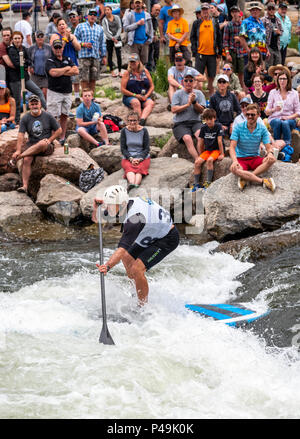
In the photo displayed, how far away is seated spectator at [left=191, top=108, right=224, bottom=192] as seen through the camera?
10.8 m

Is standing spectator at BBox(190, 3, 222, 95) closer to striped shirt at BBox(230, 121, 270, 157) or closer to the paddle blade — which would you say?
striped shirt at BBox(230, 121, 270, 157)

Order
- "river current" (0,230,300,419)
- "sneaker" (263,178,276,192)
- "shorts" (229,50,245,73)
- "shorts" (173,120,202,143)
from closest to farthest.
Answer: "river current" (0,230,300,419) → "sneaker" (263,178,276,192) → "shorts" (173,120,202,143) → "shorts" (229,50,245,73)

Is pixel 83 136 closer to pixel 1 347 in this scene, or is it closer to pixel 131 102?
pixel 131 102

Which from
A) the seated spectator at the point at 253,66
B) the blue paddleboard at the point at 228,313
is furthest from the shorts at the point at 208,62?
the blue paddleboard at the point at 228,313

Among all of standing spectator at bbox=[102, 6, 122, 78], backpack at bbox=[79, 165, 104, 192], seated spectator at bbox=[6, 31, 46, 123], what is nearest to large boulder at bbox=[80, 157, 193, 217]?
backpack at bbox=[79, 165, 104, 192]

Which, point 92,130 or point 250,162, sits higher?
point 250,162

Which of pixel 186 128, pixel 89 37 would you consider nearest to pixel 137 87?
pixel 186 128

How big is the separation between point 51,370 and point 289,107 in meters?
6.94

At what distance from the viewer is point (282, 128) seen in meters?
11.3

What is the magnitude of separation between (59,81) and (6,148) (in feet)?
5.07

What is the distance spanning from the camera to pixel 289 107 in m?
11.4

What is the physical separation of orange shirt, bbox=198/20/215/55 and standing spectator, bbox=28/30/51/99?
9.56ft

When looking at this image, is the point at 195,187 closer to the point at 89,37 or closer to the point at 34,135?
the point at 34,135

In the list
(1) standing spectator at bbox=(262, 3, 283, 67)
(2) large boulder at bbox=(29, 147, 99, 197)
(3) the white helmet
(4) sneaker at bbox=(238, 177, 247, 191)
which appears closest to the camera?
(3) the white helmet
